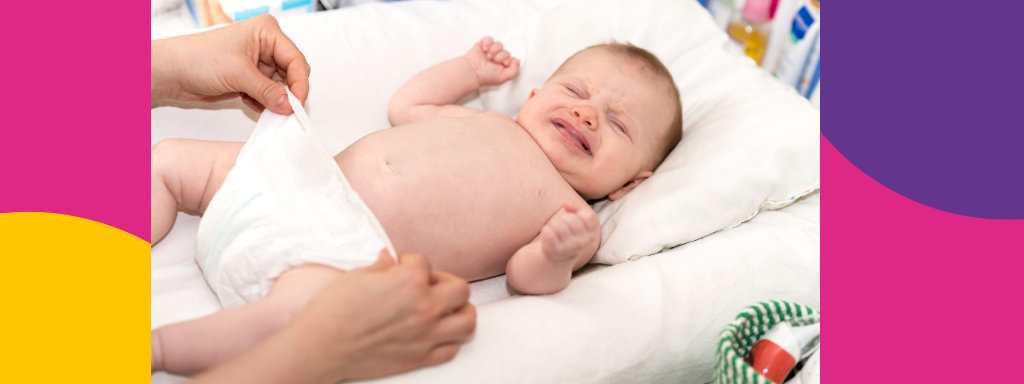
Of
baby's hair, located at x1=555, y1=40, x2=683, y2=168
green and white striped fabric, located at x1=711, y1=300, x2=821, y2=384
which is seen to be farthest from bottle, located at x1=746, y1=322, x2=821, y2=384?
baby's hair, located at x1=555, y1=40, x2=683, y2=168

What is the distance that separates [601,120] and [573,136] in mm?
77

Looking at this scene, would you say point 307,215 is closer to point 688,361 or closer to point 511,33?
point 688,361

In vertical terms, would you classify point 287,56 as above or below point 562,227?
above

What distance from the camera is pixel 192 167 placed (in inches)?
48.9

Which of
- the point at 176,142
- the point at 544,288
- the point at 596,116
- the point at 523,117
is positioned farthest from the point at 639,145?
the point at 176,142

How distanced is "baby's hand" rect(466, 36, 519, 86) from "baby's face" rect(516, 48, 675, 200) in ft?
0.65

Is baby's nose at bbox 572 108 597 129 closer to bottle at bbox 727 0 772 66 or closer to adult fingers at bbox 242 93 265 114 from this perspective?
adult fingers at bbox 242 93 265 114

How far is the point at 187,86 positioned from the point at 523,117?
737 mm

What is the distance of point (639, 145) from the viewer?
4.99ft

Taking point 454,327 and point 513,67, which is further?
point 513,67

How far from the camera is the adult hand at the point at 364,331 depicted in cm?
86

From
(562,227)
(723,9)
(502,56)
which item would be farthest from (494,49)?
(723,9)

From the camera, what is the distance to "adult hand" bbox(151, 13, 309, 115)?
1.29 meters

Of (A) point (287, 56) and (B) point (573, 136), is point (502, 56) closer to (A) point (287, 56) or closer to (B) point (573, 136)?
(B) point (573, 136)
